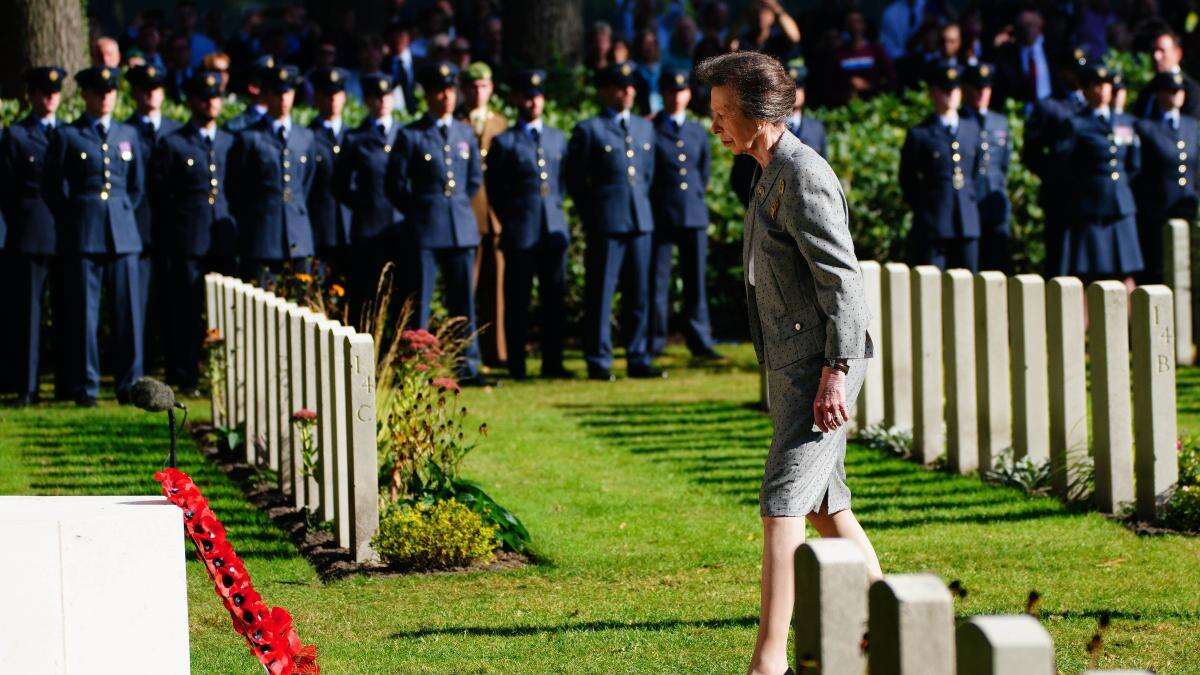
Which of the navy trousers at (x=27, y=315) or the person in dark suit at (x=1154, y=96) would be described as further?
the person in dark suit at (x=1154, y=96)

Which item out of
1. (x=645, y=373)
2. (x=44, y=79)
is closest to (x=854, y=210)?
(x=645, y=373)

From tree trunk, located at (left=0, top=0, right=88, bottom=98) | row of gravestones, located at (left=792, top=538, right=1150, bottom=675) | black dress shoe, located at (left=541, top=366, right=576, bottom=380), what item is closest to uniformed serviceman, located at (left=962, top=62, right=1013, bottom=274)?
black dress shoe, located at (left=541, top=366, right=576, bottom=380)

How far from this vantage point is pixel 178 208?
12.6 metres

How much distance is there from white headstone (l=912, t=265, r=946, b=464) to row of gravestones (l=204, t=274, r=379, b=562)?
2971 mm

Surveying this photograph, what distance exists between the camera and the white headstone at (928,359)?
9398 mm

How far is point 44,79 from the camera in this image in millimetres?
12180

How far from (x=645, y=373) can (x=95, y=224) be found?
390cm

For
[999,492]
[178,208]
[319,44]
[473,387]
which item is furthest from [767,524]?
[319,44]

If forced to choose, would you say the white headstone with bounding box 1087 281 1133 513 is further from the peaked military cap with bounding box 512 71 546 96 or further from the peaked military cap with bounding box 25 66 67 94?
the peaked military cap with bounding box 25 66 67 94

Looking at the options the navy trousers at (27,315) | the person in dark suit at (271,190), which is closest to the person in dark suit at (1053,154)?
the person in dark suit at (271,190)

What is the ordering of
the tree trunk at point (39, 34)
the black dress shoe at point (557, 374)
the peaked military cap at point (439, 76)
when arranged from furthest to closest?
the tree trunk at point (39, 34), the black dress shoe at point (557, 374), the peaked military cap at point (439, 76)

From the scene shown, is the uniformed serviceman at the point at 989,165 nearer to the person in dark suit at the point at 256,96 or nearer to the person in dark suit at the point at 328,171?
the person in dark suit at the point at 328,171

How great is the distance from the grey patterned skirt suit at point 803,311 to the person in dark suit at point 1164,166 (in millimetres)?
9125

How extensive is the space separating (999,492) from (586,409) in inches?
145
